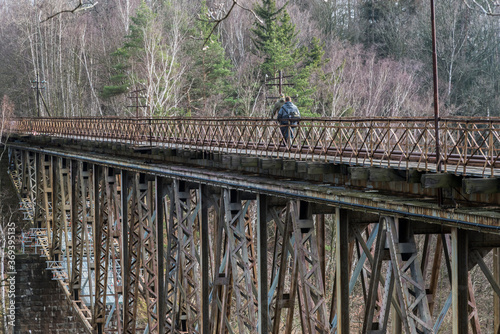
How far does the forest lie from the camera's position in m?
40.9

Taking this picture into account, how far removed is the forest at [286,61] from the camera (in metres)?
40.9

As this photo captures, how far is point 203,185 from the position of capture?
1421 centimetres

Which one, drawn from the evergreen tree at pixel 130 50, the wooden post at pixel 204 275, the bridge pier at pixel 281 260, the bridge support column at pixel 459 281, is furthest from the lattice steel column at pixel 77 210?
the evergreen tree at pixel 130 50

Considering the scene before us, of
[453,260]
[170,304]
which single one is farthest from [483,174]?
[170,304]

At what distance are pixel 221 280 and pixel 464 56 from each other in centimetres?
3515

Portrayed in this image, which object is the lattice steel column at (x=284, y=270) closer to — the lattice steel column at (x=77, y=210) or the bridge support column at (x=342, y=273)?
the bridge support column at (x=342, y=273)

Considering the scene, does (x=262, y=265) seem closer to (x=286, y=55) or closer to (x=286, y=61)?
(x=286, y=61)

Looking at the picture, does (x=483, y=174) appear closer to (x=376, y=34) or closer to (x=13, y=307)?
(x=13, y=307)

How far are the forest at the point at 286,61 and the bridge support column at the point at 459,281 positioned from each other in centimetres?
2774

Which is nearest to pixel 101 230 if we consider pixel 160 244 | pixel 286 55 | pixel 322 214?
pixel 160 244

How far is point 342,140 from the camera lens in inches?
699

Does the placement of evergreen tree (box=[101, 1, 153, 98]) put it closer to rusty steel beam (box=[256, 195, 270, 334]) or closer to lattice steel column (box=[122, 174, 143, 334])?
lattice steel column (box=[122, 174, 143, 334])

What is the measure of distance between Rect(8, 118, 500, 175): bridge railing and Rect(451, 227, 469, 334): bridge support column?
77 cm

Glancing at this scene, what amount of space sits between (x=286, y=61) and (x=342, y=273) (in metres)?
32.2
